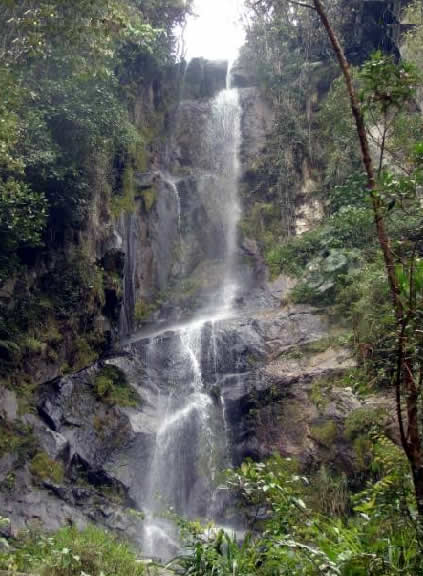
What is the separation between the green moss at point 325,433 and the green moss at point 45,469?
4454 mm

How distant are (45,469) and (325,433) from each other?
15.9ft

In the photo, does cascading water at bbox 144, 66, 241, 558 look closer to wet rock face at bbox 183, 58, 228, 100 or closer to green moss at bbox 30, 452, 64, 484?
green moss at bbox 30, 452, 64, 484

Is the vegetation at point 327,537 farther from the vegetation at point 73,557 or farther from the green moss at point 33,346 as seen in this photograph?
the green moss at point 33,346

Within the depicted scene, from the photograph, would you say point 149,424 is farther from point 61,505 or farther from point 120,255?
point 120,255

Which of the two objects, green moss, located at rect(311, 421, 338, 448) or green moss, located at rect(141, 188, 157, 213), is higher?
green moss, located at rect(141, 188, 157, 213)

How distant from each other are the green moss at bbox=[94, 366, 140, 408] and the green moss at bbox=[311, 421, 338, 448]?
3.73 m

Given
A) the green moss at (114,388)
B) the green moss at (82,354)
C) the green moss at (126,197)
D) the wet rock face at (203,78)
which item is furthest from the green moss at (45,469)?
the wet rock face at (203,78)

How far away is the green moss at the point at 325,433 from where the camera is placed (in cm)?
948

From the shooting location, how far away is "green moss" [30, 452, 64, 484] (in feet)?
29.9

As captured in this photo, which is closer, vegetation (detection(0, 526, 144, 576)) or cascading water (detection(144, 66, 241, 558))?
vegetation (detection(0, 526, 144, 576))

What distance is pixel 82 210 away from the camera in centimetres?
1233

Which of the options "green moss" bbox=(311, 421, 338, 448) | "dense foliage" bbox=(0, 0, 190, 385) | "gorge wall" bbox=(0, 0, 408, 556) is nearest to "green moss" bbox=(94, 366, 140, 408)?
"gorge wall" bbox=(0, 0, 408, 556)

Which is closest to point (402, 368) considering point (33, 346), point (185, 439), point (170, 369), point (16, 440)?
point (16, 440)

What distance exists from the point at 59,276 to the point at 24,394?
2.80 m
